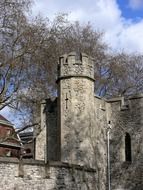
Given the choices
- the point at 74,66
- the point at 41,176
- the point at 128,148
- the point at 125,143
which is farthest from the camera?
the point at 125,143

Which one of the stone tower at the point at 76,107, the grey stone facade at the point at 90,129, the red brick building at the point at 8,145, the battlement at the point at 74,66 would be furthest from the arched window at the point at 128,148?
the red brick building at the point at 8,145

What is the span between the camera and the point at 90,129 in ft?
68.6

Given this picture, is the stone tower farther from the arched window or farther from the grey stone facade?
the arched window

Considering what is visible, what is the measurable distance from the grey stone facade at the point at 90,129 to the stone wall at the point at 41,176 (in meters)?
1.41

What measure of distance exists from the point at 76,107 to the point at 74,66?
75.6 inches

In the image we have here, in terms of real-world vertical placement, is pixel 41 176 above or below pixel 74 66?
below

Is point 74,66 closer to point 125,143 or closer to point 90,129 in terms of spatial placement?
point 90,129

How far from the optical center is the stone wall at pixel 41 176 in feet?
52.4

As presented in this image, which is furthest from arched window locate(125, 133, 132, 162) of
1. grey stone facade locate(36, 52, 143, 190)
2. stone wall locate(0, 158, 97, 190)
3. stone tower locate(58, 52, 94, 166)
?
stone wall locate(0, 158, 97, 190)

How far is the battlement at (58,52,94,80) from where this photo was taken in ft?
69.5

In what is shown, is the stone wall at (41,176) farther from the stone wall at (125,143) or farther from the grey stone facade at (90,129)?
the stone wall at (125,143)

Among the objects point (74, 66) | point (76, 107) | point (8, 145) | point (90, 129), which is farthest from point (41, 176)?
point (8, 145)

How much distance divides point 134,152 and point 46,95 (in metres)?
9.06

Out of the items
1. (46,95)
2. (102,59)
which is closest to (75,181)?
(46,95)
